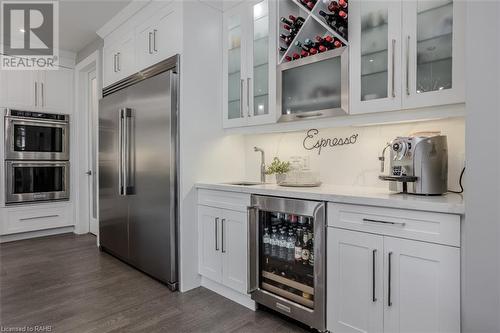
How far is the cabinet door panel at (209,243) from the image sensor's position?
2426 mm

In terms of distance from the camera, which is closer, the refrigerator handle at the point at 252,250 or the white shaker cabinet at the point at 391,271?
the white shaker cabinet at the point at 391,271

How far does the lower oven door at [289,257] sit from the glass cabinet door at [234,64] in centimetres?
92

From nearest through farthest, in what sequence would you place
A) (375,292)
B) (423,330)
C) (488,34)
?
(488,34)
(423,330)
(375,292)

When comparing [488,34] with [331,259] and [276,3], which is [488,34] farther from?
[276,3]

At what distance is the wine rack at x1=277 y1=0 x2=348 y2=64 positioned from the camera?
81.2 inches

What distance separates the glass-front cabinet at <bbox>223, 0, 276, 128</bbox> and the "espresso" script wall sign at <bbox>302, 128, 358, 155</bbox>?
0.38 m

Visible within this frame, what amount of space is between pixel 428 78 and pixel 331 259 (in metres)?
1.14

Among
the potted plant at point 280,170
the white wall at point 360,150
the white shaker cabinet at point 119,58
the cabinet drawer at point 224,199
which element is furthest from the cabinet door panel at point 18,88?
the potted plant at point 280,170

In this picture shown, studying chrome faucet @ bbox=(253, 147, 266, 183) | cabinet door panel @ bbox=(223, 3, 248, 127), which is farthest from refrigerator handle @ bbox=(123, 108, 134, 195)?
chrome faucet @ bbox=(253, 147, 266, 183)

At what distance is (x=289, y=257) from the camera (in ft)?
6.85

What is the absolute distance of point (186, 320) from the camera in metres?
2.06

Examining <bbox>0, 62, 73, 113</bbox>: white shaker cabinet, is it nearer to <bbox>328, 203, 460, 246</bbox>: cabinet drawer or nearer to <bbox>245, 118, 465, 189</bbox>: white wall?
<bbox>245, 118, 465, 189</bbox>: white wall

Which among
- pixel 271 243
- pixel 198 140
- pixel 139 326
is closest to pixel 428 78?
pixel 271 243

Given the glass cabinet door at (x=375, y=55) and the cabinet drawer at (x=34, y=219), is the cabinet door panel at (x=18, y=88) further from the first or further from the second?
the glass cabinet door at (x=375, y=55)
